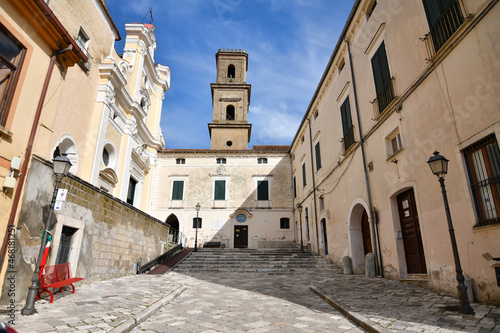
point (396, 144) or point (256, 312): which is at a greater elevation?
point (396, 144)

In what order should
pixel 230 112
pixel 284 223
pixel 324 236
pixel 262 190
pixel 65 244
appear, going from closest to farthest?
pixel 65 244 → pixel 324 236 → pixel 284 223 → pixel 262 190 → pixel 230 112

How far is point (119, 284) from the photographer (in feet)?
26.4

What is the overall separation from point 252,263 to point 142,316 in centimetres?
985

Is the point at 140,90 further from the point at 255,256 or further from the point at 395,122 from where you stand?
the point at 395,122

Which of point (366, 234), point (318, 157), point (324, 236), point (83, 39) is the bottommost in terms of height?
point (366, 234)

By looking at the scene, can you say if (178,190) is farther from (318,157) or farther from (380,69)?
(380,69)

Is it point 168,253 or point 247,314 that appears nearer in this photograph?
point 247,314

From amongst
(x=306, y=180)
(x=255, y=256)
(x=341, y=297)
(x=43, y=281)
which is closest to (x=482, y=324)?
(x=341, y=297)

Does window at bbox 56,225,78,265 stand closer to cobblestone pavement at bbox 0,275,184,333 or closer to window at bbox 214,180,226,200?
cobblestone pavement at bbox 0,275,184,333

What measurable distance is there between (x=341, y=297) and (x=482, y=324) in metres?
2.65

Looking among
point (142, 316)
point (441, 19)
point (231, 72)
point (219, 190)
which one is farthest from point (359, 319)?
point (231, 72)

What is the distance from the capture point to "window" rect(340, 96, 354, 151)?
1127 centimetres

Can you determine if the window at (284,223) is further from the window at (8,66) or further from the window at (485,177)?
the window at (8,66)

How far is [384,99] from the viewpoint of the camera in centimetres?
888
